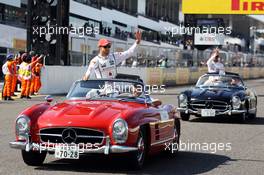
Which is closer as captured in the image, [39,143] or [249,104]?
[39,143]

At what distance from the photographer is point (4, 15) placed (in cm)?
3791

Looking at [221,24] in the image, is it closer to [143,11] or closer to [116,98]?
[143,11]

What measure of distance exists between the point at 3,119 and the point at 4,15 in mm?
23752

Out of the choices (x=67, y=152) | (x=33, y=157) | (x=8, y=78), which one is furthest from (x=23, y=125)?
(x=8, y=78)

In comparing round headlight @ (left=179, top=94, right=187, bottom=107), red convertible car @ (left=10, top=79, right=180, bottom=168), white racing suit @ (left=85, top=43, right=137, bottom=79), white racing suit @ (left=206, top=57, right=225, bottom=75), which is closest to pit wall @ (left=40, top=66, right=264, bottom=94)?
white racing suit @ (left=206, top=57, right=225, bottom=75)

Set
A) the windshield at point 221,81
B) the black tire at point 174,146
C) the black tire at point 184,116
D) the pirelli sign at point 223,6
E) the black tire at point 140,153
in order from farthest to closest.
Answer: the pirelli sign at point 223,6, the windshield at point 221,81, the black tire at point 184,116, the black tire at point 174,146, the black tire at point 140,153

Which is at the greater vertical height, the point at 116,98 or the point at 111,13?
the point at 111,13

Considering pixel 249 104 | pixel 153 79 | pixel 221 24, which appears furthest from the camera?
pixel 221 24

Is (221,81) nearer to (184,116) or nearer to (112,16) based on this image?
(184,116)

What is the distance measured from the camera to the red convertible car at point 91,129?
7.74 meters

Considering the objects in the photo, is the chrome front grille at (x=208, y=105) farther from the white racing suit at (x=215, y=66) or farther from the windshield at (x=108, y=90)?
the windshield at (x=108, y=90)

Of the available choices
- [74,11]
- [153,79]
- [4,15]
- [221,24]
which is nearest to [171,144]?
[153,79]

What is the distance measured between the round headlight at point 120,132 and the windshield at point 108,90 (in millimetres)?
1278

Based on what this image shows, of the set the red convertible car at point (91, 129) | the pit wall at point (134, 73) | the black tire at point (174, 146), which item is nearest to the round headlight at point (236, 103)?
the black tire at point (174, 146)
